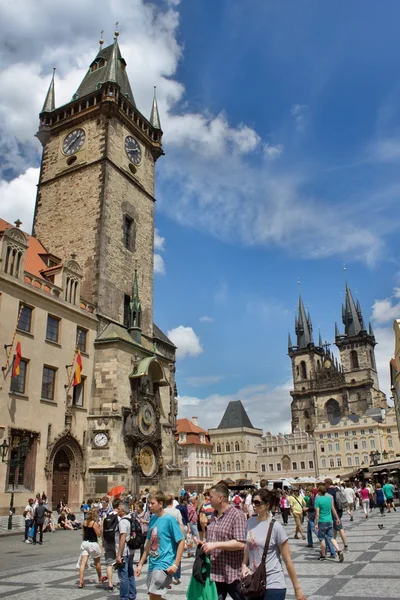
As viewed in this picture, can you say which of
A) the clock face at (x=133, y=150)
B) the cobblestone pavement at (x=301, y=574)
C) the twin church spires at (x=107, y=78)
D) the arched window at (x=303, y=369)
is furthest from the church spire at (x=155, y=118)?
the arched window at (x=303, y=369)

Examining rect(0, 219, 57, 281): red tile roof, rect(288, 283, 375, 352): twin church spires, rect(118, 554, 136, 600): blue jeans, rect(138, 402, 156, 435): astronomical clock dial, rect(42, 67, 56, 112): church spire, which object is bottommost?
rect(118, 554, 136, 600): blue jeans

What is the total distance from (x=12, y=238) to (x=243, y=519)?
20.1m

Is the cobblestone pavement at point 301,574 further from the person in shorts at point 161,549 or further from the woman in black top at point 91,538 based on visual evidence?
the person in shorts at point 161,549

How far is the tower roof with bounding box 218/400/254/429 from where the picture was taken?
10875 centimetres

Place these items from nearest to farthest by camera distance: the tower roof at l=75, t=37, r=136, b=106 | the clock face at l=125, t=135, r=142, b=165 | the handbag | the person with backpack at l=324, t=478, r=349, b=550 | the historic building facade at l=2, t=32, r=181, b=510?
the handbag, the person with backpack at l=324, t=478, r=349, b=550, the historic building facade at l=2, t=32, r=181, b=510, the clock face at l=125, t=135, r=142, b=165, the tower roof at l=75, t=37, r=136, b=106

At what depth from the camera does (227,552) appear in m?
4.74

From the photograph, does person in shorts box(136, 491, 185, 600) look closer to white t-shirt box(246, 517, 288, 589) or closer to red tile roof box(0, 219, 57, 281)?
white t-shirt box(246, 517, 288, 589)

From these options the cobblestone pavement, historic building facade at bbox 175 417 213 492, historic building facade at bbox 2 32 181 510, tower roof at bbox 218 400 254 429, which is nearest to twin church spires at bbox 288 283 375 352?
tower roof at bbox 218 400 254 429

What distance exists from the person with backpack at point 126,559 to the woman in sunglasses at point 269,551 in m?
3.21

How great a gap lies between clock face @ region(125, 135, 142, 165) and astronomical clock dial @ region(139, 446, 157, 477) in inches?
749

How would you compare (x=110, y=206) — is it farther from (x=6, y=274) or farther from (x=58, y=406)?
(x=58, y=406)

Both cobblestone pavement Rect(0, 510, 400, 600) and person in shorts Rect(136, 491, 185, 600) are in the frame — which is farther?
cobblestone pavement Rect(0, 510, 400, 600)

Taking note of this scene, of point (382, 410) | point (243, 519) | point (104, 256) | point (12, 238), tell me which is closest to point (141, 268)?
point (104, 256)

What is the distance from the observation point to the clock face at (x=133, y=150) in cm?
3389
